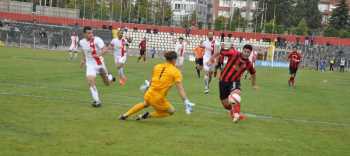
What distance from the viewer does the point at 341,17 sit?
331 ft

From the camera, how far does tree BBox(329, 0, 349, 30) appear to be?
100m

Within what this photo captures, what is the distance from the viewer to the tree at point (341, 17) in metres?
100

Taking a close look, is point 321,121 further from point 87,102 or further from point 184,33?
point 184,33

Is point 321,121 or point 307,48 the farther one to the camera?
point 307,48

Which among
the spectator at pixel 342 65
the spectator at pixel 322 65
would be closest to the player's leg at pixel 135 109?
the spectator at pixel 322 65

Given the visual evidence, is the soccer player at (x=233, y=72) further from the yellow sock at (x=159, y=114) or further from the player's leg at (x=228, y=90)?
the yellow sock at (x=159, y=114)

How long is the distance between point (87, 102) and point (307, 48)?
2287 inches

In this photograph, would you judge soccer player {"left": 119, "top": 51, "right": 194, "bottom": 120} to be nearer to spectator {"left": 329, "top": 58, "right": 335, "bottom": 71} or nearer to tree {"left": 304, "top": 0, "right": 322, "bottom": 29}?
spectator {"left": 329, "top": 58, "right": 335, "bottom": 71}

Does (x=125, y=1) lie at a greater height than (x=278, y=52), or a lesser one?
greater

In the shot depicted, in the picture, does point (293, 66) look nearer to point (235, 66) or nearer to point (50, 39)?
point (235, 66)

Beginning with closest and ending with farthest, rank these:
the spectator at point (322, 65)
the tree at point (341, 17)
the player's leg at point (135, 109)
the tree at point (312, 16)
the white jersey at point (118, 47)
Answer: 1. the player's leg at point (135, 109)
2. the white jersey at point (118, 47)
3. the spectator at point (322, 65)
4. the tree at point (341, 17)
5. the tree at point (312, 16)

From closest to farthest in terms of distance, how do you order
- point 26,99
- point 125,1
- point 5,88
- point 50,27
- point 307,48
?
point 26,99 → point 5,88 → point 50,27 → point 307,48 → point 125,1

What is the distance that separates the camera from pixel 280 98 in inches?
981

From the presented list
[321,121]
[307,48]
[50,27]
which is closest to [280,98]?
[321,121]
